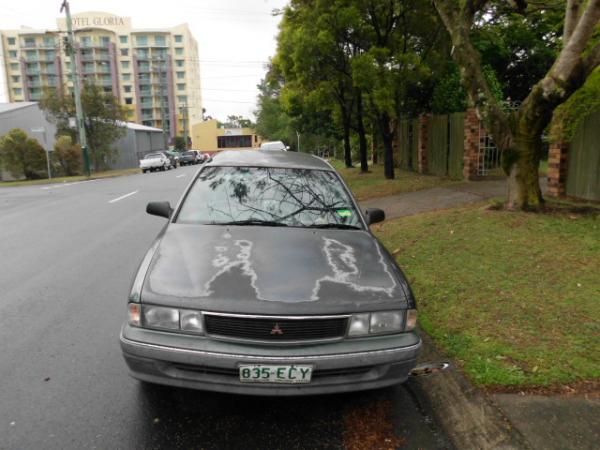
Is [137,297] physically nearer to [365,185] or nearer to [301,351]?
[301,351]

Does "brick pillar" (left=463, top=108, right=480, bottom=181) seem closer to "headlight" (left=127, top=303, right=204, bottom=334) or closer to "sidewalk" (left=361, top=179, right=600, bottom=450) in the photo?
"sidewalk" (left=361, top=179, right=600, bottom=450)

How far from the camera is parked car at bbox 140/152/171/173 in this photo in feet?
120

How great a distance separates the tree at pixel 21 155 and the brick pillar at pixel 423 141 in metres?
25.7

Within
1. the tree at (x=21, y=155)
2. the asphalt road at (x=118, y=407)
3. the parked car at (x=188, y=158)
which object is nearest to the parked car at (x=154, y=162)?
the tree at (x=21, y=155)

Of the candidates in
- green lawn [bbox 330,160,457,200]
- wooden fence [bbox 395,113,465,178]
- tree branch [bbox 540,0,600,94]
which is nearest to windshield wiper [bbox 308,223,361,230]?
tree branch [bbox 540,0,600,94]

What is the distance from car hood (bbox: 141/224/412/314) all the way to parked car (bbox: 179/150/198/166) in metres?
47.2

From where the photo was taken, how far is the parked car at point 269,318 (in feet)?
8.89

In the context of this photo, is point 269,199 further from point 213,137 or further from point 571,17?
point 213,137

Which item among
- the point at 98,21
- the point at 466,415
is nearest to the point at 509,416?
the point at 466,415

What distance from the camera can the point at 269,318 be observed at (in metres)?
2.71

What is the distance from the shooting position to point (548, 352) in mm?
3580

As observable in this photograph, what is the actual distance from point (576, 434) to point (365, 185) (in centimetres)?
1280

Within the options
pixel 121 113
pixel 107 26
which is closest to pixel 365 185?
pixel 121 113

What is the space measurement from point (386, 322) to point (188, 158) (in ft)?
161
